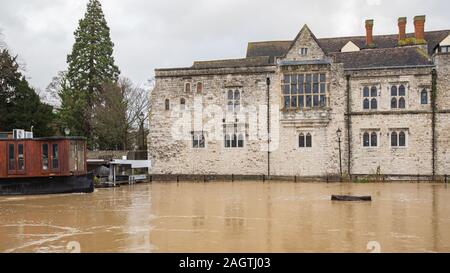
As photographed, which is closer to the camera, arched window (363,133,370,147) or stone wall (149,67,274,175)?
arched window (363,133,370,147)

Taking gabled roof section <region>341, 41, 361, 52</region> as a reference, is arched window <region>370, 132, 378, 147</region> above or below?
below

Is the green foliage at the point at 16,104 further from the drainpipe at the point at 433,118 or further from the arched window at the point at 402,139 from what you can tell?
the drainpipe at the point at 433,118

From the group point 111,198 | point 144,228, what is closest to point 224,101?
point 111,198

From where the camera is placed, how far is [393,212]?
17625mm

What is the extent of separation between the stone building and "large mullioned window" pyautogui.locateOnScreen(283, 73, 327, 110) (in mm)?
70

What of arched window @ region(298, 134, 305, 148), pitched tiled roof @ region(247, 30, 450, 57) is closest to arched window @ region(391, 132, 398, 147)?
arched window @ region(298, 134, 305, 148)

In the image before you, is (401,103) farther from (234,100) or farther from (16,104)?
(16,104)

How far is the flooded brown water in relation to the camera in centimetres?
1189

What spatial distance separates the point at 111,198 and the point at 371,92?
1923cm

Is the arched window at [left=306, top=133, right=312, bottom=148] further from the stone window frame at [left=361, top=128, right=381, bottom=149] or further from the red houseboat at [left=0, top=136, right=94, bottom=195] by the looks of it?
the red houseboat at [left=0, top=136, right=94, bottom=195]

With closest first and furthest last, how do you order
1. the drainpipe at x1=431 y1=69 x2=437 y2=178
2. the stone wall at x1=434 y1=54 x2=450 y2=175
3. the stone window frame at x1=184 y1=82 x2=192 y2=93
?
the stone wall at x1=434 y1=54 x2=450 y2=175 < the drainpipe at x1=431 y1=69 x2=437 y2=178 < the stone window frame at x1=184 y1=82 x2=192 y2=93

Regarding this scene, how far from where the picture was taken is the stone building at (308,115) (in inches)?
1249

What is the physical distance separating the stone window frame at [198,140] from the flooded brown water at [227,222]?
932cm
